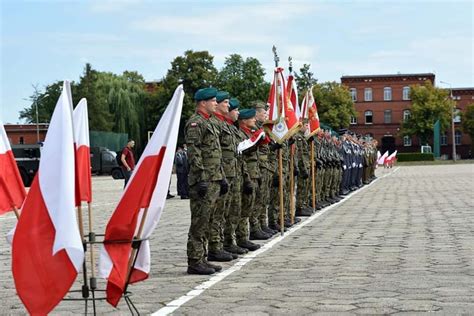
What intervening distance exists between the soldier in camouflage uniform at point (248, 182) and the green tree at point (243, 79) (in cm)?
7602

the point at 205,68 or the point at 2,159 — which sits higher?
the point at 205,68

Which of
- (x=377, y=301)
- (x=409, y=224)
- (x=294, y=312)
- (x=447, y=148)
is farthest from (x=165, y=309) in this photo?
(x=447, y=148)

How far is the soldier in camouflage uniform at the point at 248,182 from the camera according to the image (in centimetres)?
1180

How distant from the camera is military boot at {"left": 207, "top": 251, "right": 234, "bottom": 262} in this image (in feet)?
34.4

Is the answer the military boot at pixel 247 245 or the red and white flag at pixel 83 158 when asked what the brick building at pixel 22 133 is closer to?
the military boot at pixel 247 245

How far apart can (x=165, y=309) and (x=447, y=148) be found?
10975 centimetres

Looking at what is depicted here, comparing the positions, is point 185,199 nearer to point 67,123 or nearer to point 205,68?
point 67,123

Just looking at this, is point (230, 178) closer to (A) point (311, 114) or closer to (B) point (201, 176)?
(B) point (201, 176)

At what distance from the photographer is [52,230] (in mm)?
5789

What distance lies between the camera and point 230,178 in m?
10.6

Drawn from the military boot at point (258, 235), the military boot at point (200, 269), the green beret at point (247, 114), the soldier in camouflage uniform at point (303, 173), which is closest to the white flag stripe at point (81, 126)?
the military boot at point (200, 269)

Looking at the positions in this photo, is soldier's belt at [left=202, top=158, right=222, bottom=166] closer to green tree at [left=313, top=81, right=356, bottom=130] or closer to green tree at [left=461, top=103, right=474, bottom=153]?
green tree at [left=313, top=81, right=356, bottom=130]

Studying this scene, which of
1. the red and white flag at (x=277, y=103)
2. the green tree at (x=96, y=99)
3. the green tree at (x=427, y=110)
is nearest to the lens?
the red and white flag at (x=277, y=103)

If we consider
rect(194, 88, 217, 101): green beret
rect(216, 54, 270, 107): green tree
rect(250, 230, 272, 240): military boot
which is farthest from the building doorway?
rect(194, 88, 217, 101): green beret
